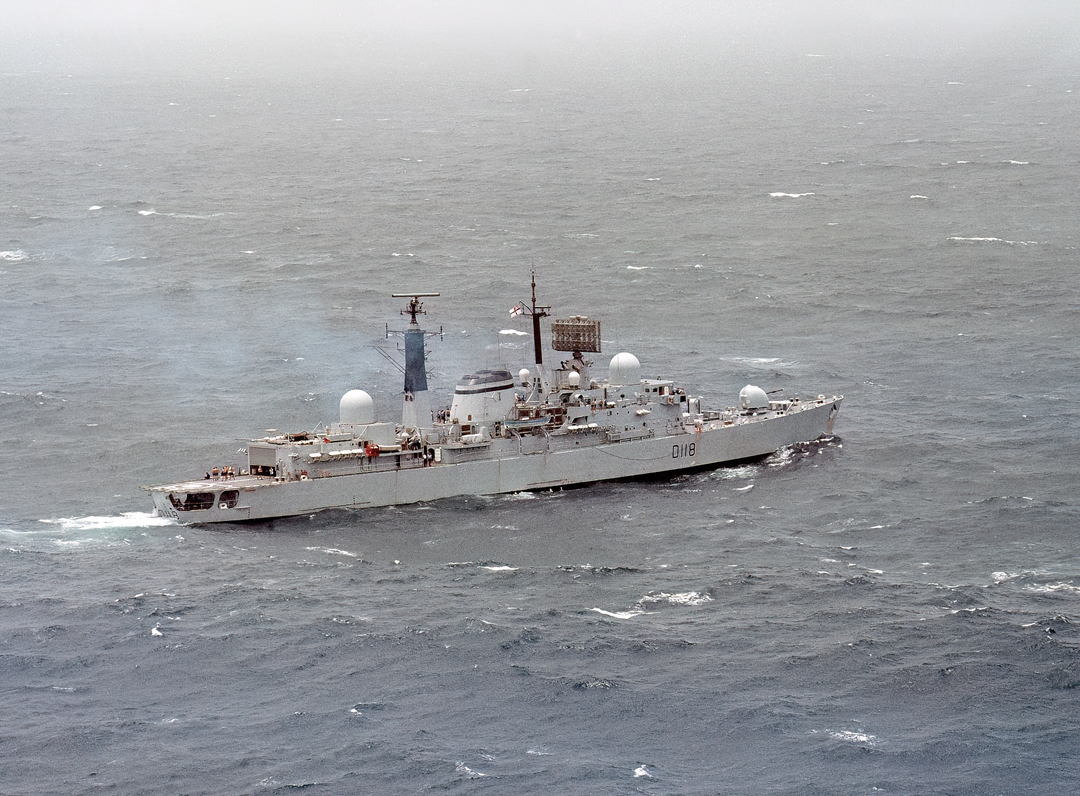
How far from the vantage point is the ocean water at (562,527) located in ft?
170

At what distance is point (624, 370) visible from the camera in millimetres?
84125

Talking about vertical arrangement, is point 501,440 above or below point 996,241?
below

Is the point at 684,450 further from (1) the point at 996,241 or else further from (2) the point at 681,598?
(1) the point at 996,241

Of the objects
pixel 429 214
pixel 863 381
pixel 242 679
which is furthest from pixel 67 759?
pixel 429 214

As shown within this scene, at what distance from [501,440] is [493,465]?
1.54m

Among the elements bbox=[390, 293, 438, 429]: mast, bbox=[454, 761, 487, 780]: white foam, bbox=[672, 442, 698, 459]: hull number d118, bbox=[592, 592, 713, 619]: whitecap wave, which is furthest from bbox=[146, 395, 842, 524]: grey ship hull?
bbox=[454, 761, 487, 780]: white foam

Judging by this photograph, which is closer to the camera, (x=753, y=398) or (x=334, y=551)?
(x=334, y=551)

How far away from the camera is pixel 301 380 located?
3659 inches

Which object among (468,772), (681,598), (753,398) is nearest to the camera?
(468,772)

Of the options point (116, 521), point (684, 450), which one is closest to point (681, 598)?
point (684, 450)

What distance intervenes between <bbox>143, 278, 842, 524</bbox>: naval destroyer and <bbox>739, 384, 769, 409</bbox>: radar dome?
2.7 inches

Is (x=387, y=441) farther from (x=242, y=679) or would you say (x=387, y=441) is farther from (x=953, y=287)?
(x=953, y=287)

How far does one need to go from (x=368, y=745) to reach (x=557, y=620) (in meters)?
11.9

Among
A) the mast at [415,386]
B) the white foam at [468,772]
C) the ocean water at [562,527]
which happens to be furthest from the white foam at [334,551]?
the white foam at [468,772]
